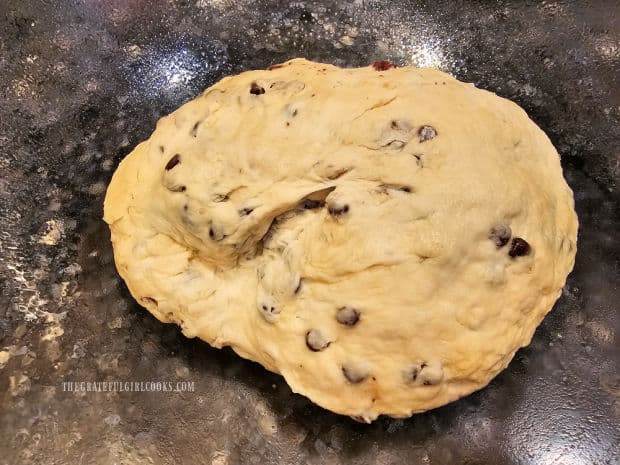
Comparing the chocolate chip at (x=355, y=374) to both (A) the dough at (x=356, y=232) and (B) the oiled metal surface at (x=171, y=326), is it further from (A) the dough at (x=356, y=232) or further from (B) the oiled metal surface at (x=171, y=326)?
(B) the oiled metal surface at (x=171, y=326)

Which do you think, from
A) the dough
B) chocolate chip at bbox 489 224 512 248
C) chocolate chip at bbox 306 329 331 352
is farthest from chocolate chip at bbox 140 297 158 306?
chocolate chip at bbox 489 224 512 248

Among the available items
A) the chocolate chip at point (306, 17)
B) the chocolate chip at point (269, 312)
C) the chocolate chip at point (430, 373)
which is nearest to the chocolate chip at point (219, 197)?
the chocolate chip at point (269, 312)

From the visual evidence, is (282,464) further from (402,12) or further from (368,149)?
(402,12)

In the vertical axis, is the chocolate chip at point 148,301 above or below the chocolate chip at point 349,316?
below

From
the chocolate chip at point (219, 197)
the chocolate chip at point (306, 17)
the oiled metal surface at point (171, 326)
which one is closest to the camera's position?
the chocolate chip at point (219, 197)

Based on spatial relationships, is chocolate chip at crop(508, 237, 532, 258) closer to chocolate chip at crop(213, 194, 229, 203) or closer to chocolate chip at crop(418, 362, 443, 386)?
chocolate chip at crop(418, 362, 443, 386)

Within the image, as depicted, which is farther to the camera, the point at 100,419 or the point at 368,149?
the point at 100,419

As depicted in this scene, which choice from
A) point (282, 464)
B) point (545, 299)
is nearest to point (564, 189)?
point (545, 299)
